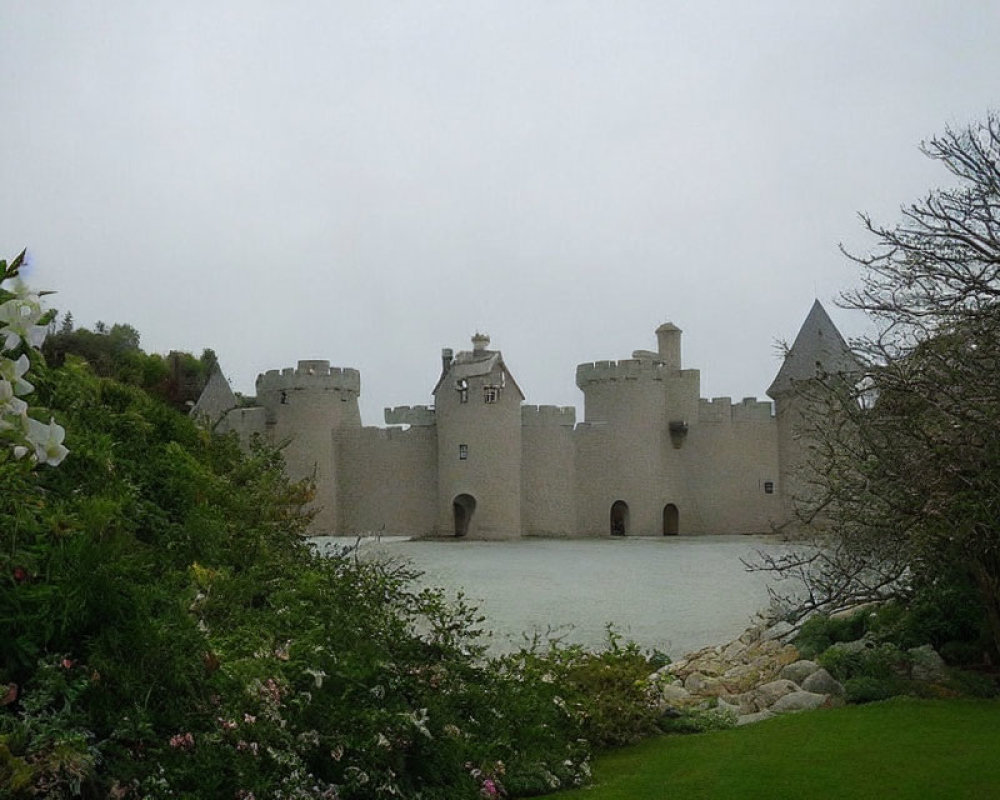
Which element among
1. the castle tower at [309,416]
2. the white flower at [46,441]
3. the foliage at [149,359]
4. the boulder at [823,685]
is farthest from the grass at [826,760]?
the foliage at [149,359]

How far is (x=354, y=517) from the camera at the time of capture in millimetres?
29828

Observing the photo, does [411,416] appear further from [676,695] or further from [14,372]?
[14,372]

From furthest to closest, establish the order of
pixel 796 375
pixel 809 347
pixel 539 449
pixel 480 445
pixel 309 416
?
pixel 809 347 → pixel 796 375 → pixel 539 449 → pixel 309 416 → pixel 480 445

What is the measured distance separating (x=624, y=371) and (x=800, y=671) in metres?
21.1

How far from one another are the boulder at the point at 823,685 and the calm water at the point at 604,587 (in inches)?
81.4

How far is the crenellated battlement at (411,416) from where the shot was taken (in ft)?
96.9

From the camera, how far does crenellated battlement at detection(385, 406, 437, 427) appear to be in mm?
29547

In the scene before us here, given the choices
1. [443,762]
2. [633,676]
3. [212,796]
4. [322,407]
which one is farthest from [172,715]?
[322,407]

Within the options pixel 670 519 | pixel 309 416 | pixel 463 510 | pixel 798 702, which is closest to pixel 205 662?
pixel 798 702

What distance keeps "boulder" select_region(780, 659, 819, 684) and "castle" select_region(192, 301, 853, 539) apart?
61.0ft

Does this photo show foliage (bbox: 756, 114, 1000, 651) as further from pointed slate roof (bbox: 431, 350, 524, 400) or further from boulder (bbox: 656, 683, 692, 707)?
pointed slate roof (bbox: 431, 350, 524, 400)

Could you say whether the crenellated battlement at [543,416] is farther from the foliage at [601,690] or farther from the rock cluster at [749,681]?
the foliage at [601,690]

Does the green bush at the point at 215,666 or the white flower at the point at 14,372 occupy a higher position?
Result: the white flower at the point at 14,372

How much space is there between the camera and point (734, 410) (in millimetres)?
31156
